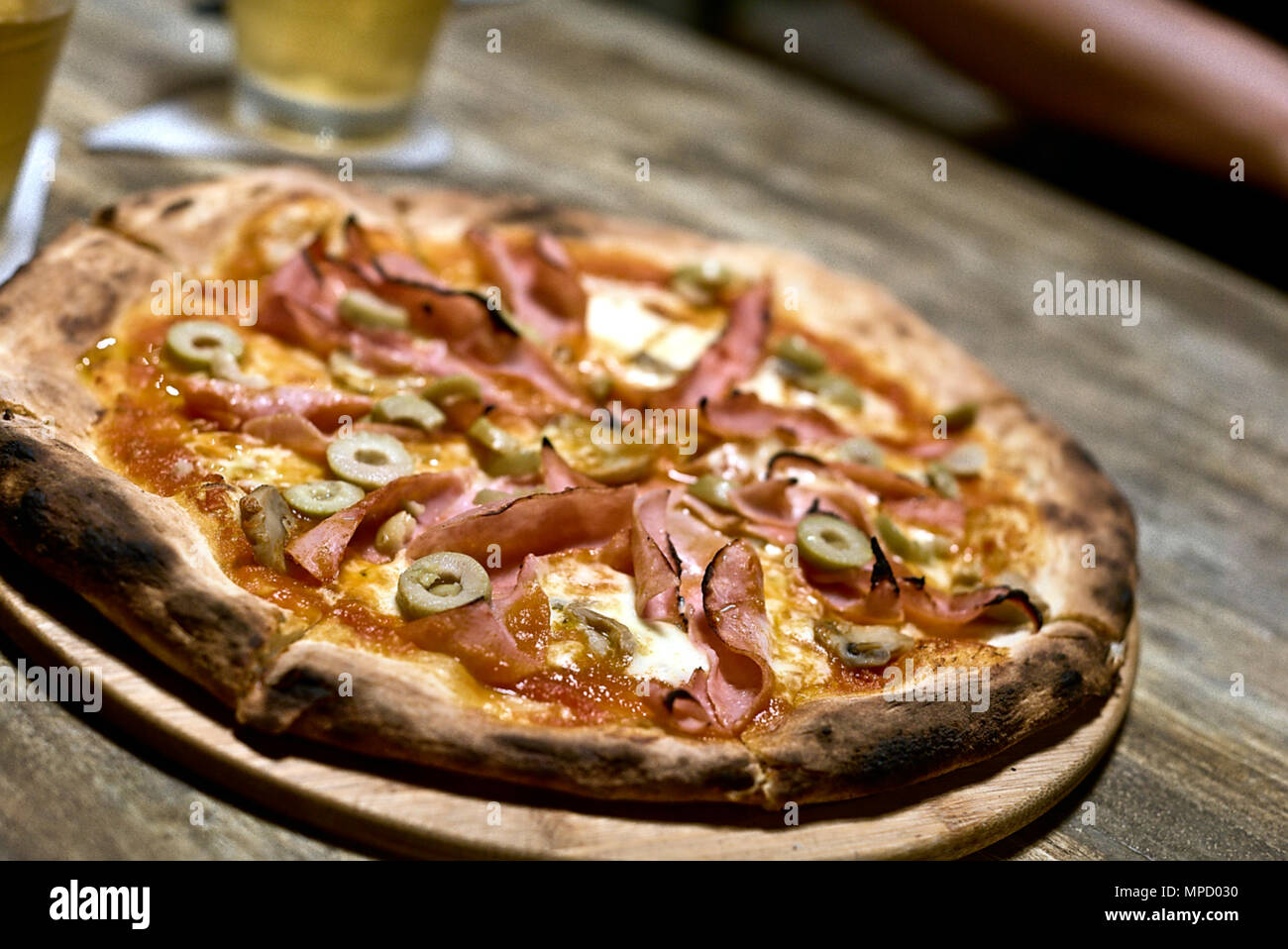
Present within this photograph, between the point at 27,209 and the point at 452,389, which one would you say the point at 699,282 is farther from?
the point at 27,209

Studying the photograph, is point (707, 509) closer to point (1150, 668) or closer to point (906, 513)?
point (906, 513)

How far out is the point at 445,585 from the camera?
2.22 m

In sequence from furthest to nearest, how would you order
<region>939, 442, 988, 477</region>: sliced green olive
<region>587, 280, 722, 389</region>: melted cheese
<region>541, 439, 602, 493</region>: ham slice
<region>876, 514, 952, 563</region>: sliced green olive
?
<region>587, 280, 722, 389</region>: melted cheese
<region>939, 442, 988, 477</region>: sliced green olive
<region>876, 514, 952, 563</region>: sliced green olive
<region>541, 439, 602, 493</region>: ham slice

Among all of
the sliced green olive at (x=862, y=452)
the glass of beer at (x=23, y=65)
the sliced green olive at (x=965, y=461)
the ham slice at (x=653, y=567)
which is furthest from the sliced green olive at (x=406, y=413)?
the sliced green olive at (x=965, y=461)

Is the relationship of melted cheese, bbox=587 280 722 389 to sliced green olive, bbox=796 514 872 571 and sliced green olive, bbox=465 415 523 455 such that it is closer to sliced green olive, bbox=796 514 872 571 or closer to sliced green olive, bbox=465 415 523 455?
sliced green olive, bbox=465 415 523 455

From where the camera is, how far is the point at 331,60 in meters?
3.86

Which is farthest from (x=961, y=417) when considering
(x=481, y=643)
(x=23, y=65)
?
(x=23, y=65)

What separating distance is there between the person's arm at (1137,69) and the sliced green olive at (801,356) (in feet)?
9.44

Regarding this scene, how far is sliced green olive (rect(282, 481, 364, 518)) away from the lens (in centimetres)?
232

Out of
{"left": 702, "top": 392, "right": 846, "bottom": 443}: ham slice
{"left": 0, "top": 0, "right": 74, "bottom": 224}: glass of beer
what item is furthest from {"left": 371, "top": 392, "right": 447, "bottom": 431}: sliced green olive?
{"left": 0, "top": 0, "right": 74, "bottom": 224}: glass of beer

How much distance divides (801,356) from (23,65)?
1890 millimetres

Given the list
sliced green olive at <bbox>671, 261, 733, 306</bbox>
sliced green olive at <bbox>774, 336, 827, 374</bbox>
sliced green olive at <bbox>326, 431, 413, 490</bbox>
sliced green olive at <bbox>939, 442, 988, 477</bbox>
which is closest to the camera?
sliced green olive at <bbox>326, 431, 413, 490</bbox>

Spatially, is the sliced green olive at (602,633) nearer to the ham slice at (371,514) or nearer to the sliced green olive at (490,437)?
the ham slice at (371,514)

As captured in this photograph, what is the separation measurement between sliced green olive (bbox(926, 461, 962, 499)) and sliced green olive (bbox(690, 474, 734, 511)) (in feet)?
1.79
